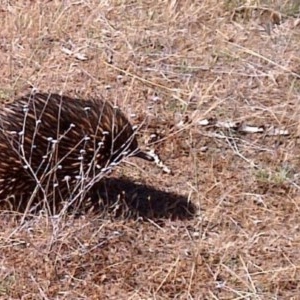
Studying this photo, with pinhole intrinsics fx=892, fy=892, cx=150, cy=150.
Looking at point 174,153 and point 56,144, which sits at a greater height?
point 56,144

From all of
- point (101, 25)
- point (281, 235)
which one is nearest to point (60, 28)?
point (101, 25)

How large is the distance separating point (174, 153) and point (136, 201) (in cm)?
51

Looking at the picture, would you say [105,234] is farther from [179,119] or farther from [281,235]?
[179,119]

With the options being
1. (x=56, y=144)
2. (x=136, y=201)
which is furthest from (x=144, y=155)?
(x=56, y=144)

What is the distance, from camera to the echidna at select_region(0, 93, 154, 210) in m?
Answer: 4.07

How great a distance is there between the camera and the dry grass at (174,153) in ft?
12.1

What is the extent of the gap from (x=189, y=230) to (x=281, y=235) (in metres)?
0.42

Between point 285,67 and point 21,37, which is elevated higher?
point 285,67

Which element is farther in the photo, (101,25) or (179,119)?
(101,25)

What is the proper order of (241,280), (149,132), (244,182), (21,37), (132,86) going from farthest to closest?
(21,37) < (132,86) < (149,132) < (244,182) < (241,280)

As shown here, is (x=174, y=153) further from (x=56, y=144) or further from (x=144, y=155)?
(x=56, y=144)

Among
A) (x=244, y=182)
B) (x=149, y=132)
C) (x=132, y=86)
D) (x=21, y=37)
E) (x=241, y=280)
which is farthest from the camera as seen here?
(x=21, y=37)

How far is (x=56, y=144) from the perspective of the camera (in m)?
3.96

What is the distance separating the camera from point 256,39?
5.94m
